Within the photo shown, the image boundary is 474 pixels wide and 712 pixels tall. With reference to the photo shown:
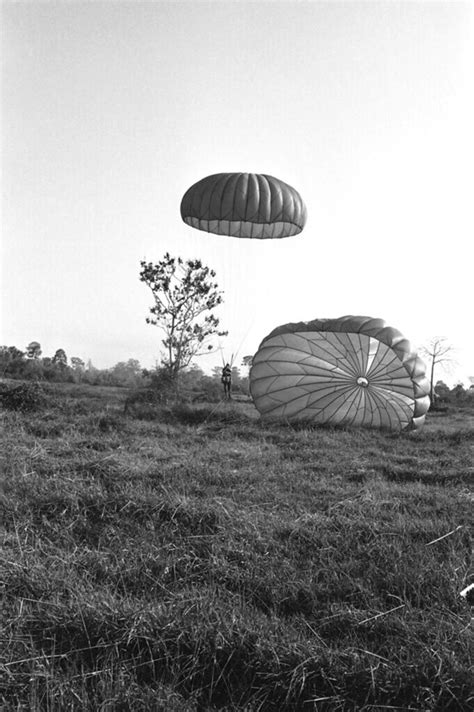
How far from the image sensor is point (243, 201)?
11.4m

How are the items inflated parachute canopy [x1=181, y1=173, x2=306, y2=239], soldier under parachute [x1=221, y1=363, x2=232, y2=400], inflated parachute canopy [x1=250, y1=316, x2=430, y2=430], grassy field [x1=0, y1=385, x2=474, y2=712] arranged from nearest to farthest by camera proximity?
grassy field [x1=0, y1=385, x2=474, y2=712] → inflated parachute canopy [x1=181, y1=173, x2=306, y2=239] → inflated parachute canopy [x1=250, y1=316, x2=430, y2=430] → soldier under parachute [x1=221, y1=363, x2=232, y2=400]

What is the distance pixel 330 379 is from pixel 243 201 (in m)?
4.40

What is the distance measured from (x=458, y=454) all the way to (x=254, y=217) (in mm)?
6451

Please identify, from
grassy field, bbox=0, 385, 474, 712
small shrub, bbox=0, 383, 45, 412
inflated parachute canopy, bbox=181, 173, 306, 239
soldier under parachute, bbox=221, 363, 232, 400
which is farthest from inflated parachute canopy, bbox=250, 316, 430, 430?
grassy field, bbox=0, 385, 474, 712

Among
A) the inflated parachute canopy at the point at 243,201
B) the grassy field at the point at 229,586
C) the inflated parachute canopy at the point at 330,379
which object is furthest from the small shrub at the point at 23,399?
the inflated parachute canopy at the point at 243,201

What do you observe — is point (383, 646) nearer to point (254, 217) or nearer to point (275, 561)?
point (275, 561)

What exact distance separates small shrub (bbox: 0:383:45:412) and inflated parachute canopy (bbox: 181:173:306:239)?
5.18 metres

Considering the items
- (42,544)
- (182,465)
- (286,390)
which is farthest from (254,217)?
(42,544)

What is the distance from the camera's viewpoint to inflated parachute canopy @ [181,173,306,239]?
448 inches

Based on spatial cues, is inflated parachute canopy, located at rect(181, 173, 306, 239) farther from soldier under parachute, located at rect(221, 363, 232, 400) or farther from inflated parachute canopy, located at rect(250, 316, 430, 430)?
soldier under parachute, located at rect(221, 363, 232, 400)

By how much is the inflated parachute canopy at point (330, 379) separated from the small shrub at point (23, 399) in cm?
469

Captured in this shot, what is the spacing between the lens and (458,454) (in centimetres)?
732

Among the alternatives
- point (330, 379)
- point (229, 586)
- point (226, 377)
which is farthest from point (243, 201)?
point (229, 586)

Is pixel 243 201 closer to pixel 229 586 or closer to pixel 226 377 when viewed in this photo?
pixel 226 377
